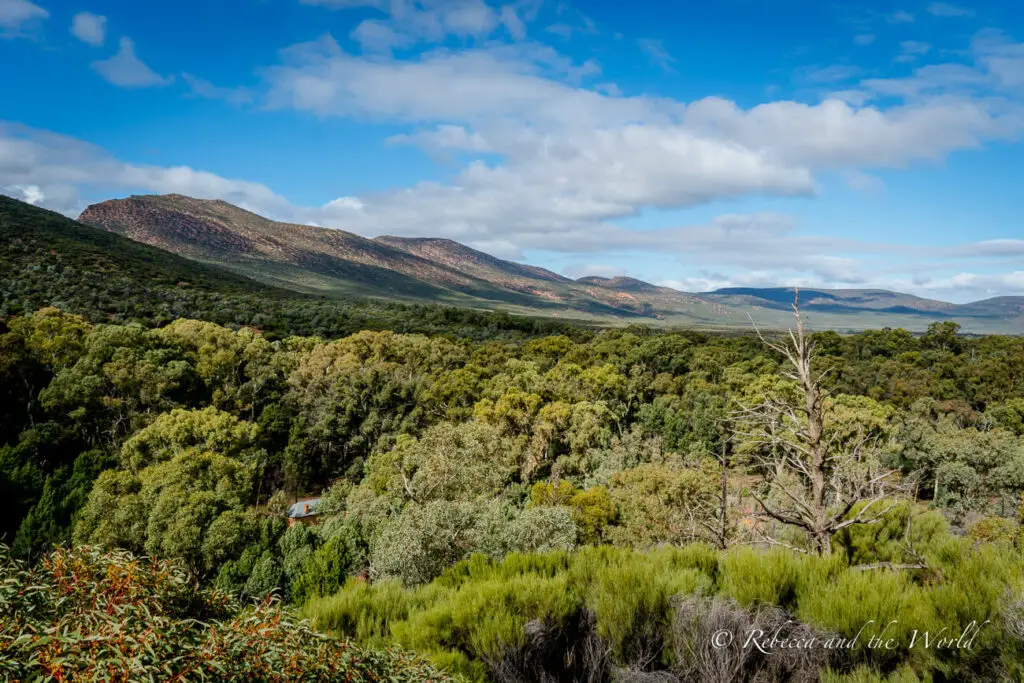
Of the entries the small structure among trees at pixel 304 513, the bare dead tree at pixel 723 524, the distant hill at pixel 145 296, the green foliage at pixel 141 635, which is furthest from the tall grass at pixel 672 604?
the distant hill at pixel 145 296

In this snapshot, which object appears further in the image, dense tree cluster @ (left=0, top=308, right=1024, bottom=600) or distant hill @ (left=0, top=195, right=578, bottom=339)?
distant hill @ (left=0, top=195, right=578, bottom=339)

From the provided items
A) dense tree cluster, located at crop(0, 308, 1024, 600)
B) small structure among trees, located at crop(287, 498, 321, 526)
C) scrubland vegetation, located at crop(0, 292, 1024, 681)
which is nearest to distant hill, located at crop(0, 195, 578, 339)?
scrubland vegetation, located at crop(0, 292, 1024, 681)

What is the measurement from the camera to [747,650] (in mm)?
4137

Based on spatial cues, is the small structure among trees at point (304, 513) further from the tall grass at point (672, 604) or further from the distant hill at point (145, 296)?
the tall grass at point (672, 604)

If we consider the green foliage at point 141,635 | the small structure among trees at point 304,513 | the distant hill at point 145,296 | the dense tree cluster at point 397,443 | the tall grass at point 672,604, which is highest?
the distant hill at point 145,296

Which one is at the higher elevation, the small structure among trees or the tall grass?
the tall grass

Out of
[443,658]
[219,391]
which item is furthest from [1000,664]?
[219,391]

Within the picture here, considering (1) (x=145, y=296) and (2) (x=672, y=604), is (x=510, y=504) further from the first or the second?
(1) (x=145, y=296)

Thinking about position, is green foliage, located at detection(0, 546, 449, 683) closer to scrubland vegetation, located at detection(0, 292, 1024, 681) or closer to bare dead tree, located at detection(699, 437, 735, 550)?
scrubland vegetation, located at detection(0, 292, 1024, 681)

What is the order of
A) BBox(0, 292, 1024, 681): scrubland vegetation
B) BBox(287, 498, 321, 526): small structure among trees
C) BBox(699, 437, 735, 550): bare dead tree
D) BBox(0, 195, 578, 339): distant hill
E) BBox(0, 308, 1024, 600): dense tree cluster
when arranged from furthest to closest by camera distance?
BBox(0, 195, 578, 339): distant hill → BBox(287, 498, 321, 526): small structure among trees → BBox(0, 308, 1024, 600): dense tree cluster → BBox(699, 437, 735, 550): bare dead tree → BBox(0, 292, 1024, 681): scrubland vegetation

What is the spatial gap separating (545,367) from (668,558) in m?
38.2

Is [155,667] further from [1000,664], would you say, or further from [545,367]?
[545,367]

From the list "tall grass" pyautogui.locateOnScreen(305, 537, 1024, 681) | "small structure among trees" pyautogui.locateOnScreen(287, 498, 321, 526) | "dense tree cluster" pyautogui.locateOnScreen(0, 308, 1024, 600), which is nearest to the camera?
"tall grass" pyautogui.locateOnScreen(305, 537, 1024, 681)

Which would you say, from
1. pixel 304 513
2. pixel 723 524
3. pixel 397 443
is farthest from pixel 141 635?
pixel 304 513
